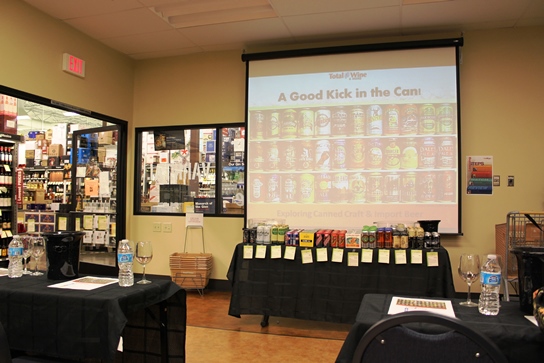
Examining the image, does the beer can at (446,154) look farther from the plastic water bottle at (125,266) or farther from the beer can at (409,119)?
the plastic water bottle at (125,266)

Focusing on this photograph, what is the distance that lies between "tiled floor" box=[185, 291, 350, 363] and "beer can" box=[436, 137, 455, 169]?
2155 millimetres

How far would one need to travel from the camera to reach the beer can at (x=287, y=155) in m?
5.44

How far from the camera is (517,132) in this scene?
5.02 metres

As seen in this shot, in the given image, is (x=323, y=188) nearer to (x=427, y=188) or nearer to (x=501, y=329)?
(x=427, y=188)

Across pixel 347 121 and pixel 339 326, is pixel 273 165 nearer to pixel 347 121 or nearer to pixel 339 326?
pixel 347 121

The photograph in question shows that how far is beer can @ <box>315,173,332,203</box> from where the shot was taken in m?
5.31

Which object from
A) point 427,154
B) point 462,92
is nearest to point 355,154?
point 427,154

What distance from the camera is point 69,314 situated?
2100 mm

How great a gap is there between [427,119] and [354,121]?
83 cm

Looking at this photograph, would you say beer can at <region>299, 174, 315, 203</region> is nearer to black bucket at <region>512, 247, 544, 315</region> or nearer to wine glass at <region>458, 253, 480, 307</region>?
wine glass at <region>458, 253, 480, 307</region>

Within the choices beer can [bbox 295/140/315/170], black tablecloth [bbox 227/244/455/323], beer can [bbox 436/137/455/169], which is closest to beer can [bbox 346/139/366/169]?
beer can [bbox 295/140/315/170]

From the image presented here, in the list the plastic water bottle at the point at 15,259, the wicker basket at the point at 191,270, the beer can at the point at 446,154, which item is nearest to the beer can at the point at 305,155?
the beer can at the point at 446,154

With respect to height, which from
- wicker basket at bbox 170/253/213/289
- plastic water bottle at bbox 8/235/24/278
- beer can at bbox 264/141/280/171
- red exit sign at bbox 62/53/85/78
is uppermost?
red exit sign at bbox 62/53/85/78

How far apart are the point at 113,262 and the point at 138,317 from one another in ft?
13.1
